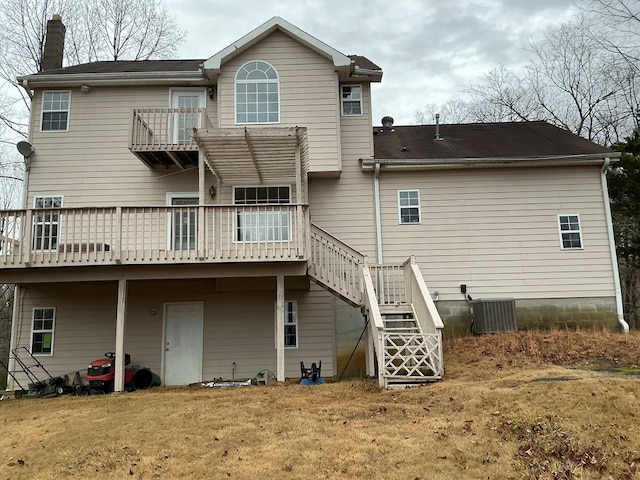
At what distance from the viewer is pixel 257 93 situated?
43.4ft

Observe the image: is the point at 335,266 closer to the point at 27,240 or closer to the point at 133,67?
the point at 27,240

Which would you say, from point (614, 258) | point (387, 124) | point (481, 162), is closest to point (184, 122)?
point (387, 124)

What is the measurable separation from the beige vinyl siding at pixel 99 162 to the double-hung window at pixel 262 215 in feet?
3.90

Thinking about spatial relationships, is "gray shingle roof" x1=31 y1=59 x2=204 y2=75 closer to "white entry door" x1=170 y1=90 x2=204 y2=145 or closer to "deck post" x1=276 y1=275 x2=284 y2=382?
"white entry door" x1=170 y1=90 x2=204 y2=145

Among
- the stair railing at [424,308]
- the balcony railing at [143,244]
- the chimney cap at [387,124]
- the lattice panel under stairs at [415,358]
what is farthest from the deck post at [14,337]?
the chimney cap at [387,124]

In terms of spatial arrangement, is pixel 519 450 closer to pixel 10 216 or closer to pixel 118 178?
pixel 10 216

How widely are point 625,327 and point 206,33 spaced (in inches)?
928

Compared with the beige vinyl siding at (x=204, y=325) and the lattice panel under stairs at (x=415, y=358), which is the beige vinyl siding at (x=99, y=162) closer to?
the beige vinyl siding at (x=204, y=325)

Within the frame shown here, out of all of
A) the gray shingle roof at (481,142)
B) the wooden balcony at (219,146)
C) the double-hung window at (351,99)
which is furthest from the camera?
the double-hung window at (351,99)

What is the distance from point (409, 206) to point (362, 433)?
8.30 meters

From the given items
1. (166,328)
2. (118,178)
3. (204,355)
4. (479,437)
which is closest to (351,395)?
(479,437)

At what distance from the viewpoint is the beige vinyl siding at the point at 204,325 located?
12.7 metres

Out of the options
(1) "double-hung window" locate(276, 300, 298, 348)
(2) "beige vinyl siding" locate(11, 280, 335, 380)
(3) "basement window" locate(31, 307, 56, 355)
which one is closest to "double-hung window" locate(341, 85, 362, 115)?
(2) "beige vinyl siding" locate(11, 280, 335, 380)

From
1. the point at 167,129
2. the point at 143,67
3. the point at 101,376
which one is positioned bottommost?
the point at 101,376
